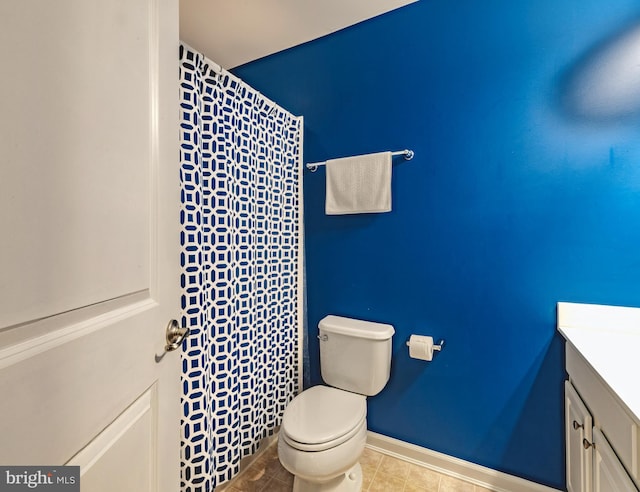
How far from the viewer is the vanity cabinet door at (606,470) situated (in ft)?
2.43

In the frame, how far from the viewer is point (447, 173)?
4.73 feet

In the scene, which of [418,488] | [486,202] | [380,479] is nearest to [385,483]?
[380,479]

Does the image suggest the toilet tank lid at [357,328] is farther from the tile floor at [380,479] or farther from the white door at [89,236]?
the white door at [89,236]

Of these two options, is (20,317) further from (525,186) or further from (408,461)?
(408,461)

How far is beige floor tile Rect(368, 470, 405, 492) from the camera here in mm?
1377

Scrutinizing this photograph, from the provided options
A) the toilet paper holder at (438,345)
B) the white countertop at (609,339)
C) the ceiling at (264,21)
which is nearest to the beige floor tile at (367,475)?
the toilet paper holder at (438,345)

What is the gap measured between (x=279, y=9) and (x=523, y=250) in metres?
1.75

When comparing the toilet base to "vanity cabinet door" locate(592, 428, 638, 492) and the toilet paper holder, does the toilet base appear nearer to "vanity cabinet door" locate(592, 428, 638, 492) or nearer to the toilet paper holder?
the toilet paper holder

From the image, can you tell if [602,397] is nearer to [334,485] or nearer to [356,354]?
[356,354]

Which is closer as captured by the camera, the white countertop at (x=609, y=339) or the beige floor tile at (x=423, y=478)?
the white countertop at (x=609, y=339)

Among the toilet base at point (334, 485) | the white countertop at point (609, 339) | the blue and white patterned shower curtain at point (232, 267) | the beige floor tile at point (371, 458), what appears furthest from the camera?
the beige floor tile at point (371, 458)

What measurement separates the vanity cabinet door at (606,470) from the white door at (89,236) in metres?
1.20

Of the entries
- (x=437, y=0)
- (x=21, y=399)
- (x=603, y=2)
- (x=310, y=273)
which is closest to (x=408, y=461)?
(x=310, y=273)

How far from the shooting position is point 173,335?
0.74 meters
